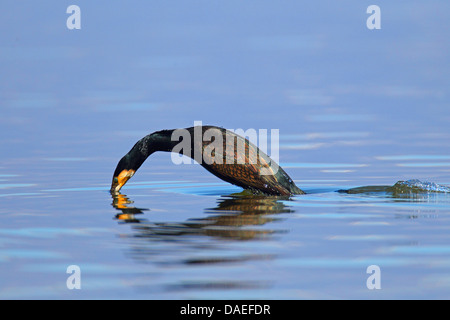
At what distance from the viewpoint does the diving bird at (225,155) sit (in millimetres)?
13008

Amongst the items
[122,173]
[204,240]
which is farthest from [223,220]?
[122,173]

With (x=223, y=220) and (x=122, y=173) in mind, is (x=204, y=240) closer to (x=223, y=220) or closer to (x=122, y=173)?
(x=223, y=220)

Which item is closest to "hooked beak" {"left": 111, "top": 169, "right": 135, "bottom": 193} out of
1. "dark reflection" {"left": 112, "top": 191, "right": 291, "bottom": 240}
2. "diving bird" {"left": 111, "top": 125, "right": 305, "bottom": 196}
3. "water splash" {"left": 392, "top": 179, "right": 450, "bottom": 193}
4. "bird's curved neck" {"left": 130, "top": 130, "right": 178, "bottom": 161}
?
"diving bird" {"left": 111, "top": 125, "right": 305, "bottom": 196}

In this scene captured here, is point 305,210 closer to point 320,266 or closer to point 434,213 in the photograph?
point 434,213

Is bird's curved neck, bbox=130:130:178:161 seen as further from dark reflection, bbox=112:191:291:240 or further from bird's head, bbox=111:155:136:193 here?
dark reflection, bbox=112:191:291:240

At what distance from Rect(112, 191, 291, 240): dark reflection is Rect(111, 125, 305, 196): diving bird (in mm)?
414

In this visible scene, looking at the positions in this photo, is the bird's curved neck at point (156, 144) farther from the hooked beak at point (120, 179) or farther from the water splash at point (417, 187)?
the water splash at point (417, 187)

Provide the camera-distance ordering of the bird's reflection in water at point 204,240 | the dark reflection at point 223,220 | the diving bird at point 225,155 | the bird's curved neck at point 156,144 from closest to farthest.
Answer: the bird's reflection in water at point 204,240 → the dark reflection at point 223,220 → the diving bird at point 225,155 → the bird's curved neck at point 156,144

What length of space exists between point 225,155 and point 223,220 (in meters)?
2.78

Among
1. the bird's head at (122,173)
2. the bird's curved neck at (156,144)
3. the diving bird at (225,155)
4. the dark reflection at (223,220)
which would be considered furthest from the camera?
the bird's head at (122,173)

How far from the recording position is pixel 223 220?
10328 millimetres

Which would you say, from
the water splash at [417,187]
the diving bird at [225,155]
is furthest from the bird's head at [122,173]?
the water splash at [417,187]

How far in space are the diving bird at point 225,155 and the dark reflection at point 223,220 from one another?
41cm
